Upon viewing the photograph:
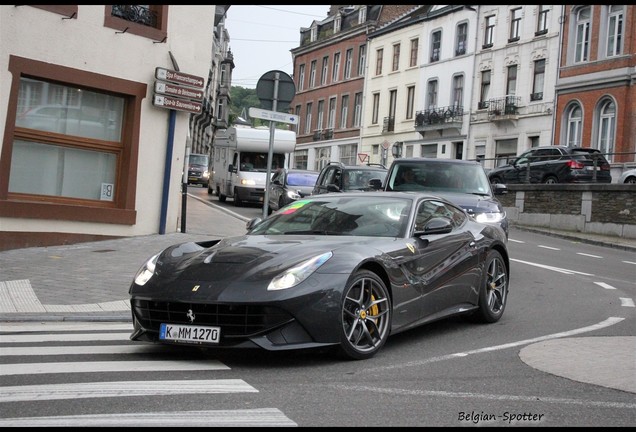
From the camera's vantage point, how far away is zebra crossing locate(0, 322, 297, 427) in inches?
183

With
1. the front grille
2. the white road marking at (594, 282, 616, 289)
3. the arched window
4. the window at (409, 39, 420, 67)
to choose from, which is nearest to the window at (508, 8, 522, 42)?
the arched window

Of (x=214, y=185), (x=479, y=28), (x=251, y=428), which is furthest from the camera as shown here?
(x=479, y=28)

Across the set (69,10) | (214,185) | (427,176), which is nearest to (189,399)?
(427,176)

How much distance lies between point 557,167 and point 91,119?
19.6 m

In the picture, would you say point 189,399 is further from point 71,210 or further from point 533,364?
point 71,210

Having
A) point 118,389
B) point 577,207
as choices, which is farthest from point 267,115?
Result: point 577,207

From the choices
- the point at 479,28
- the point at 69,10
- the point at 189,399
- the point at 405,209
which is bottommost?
the point at 189,399

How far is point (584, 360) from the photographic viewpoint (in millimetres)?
6660

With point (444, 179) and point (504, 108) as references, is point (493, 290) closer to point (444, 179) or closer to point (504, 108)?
point (444, 179)

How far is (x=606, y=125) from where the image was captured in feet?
126

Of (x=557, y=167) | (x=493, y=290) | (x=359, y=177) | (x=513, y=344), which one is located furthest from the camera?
(x=557, y=167)

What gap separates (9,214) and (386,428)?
444 inches

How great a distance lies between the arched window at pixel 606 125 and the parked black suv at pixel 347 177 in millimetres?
19690

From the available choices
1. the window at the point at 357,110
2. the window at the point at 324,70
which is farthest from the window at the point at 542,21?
the window at the point at 324,70
